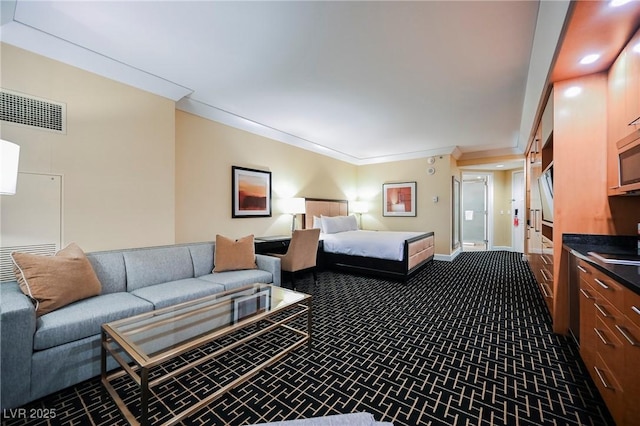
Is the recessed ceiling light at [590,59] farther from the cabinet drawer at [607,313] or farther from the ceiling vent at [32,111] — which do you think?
the ceiling vent at [32,111]

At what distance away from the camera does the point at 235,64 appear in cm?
270

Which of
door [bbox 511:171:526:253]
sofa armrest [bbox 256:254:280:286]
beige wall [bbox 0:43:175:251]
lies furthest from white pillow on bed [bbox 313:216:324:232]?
door [bbox 511:171:526:253]

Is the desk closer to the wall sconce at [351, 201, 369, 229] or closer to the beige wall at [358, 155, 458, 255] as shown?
the wall sconce at [351, 201, 369, 229]

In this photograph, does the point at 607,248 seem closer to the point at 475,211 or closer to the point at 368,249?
the point at 368,249

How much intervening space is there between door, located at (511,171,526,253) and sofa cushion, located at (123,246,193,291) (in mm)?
8242

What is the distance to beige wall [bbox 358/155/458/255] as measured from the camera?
6.14 m

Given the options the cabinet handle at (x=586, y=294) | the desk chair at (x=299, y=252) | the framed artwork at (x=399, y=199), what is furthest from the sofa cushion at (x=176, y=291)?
the framed artwork at (x=399, y=199)

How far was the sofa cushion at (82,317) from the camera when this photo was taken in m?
1.65

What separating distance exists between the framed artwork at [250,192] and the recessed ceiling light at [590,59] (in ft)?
13.1

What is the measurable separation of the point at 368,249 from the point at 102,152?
3797 mm

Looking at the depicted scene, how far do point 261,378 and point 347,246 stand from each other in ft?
10.4

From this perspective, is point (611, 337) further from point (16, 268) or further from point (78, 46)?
point (78, 46)

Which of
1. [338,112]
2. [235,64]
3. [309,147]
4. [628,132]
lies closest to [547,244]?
[628,132]

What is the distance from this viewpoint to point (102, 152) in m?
2.69
